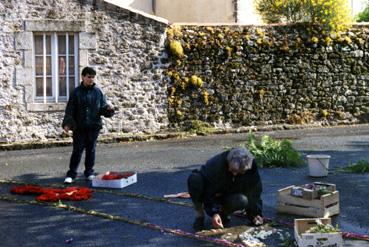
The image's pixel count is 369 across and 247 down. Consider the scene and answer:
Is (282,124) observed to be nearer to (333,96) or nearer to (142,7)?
(333,96)

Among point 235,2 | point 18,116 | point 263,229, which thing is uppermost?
point 235,2

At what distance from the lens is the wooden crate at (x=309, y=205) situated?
22.8 feet

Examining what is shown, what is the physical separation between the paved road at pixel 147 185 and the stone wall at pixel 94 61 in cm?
87

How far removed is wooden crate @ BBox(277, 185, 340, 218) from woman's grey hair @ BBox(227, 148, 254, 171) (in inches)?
46.3

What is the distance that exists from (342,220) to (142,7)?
14.0 m

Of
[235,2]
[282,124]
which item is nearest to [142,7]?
[235,2]

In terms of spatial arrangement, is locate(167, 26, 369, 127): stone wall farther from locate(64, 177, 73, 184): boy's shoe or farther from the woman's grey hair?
the woman's grey hair

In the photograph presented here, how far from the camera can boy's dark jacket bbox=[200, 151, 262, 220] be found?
648 cm

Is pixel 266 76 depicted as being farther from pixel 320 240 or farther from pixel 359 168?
pixel 320 240

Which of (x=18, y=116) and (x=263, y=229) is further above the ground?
(x=18, y=116)

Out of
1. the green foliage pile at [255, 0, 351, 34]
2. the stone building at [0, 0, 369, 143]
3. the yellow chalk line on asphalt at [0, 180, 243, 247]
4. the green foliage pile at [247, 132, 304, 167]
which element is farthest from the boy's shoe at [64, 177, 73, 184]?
the green foliage pile at [255, 0, 351, 34]

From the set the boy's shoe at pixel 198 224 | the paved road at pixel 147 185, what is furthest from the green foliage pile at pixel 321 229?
the boy's shoe at pixel 198 224

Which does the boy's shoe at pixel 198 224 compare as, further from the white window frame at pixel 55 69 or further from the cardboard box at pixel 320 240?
the white window frame at pixel 55 69

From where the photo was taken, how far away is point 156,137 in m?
14.8
